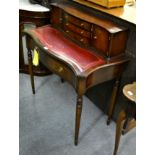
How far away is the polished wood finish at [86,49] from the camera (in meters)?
1.23

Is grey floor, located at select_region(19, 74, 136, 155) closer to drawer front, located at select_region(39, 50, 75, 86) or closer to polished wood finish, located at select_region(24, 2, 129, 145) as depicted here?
polished wood finish, located at select_region(24, 2, 129, 145)

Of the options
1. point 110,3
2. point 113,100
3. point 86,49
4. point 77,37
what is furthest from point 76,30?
point 113,100

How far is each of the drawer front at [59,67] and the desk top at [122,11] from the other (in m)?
0.44

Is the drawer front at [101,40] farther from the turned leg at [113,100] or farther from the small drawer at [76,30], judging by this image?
the turned leg at [113,100]

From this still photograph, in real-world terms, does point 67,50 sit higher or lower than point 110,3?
lower

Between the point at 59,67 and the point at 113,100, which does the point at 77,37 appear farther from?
the point at 113,100

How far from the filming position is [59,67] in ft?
4.38

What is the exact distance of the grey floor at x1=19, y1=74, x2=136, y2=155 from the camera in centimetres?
153

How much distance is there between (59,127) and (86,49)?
2.25 feet

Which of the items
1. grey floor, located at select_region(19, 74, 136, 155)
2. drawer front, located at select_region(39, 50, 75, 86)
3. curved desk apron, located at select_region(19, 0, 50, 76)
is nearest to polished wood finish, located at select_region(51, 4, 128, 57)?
drawer front, located at select_region(39, 50, 75, 86)

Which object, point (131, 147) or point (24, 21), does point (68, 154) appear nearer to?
point (131, 147)
